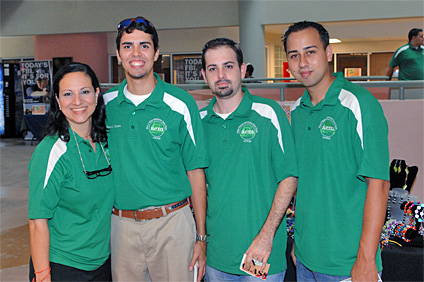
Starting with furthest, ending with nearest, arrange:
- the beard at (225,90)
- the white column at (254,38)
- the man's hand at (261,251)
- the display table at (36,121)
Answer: the display table at (36,121), the white column at (254,38), the beard at (225,90), the man's hand at (261,251)

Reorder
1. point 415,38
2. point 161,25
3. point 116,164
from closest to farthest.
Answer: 1. point 116,164
2. point 415,38
3. point 161,25

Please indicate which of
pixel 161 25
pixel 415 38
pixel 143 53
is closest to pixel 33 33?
pixel 161 25

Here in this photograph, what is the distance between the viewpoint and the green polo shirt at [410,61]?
626 cm

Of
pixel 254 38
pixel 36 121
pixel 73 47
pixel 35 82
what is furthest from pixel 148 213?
pixel 73 47

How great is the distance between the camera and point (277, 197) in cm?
209

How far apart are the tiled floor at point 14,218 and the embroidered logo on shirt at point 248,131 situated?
9.81ft

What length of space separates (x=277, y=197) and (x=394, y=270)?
146 cm

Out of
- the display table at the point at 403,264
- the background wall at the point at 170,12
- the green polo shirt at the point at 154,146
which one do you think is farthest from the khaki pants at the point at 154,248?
the background wall at the point at 170,12

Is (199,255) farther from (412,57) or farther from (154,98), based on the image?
(412,57)

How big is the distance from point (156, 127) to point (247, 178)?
0.54 m

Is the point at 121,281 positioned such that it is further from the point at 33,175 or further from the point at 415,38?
the point at 415,38

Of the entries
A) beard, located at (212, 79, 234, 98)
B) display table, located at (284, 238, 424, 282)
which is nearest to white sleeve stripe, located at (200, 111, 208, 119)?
beard, located at (212, 79, 234, 98)

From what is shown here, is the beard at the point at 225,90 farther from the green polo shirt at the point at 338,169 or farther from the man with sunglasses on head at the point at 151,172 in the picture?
the green polo shirt at the point at 338,169

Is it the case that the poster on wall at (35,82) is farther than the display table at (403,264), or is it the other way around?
the poster on wall at (35,82)
